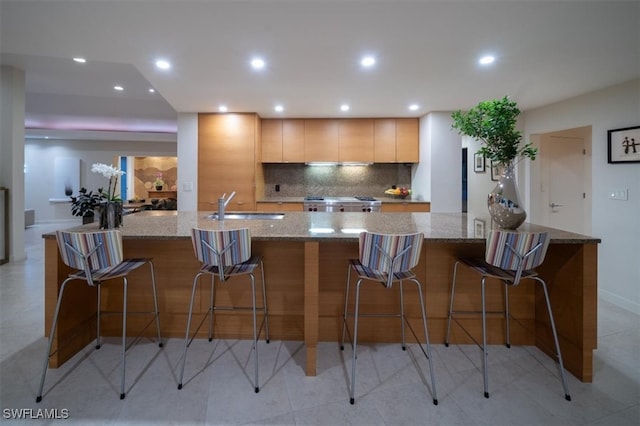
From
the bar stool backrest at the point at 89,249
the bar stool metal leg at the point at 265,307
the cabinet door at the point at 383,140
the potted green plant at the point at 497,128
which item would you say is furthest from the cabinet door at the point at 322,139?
the bar stool backrest at the point at 89,249

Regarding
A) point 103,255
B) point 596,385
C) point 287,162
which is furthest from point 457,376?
point 287,162

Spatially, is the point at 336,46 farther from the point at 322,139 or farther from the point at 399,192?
the point at 399,192

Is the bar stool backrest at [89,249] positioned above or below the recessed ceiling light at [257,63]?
below

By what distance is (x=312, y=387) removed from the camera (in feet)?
5.73

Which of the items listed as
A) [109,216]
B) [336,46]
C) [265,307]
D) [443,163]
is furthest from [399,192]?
[109,216]

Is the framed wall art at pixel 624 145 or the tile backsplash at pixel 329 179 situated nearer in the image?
the framed wall art at pixel 624 145

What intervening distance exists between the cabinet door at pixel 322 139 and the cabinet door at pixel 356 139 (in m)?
0.09

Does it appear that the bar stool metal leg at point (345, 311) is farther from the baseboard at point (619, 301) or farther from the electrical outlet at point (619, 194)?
the electrical outlet at point (619, 194)

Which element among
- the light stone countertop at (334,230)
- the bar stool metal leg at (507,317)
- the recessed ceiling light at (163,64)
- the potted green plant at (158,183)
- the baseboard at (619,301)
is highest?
the recessed ceiling light at (163,64)

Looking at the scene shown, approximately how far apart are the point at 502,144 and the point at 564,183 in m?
3.11

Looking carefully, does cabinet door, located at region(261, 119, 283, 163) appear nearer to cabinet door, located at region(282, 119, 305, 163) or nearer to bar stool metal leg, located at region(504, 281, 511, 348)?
cabinet door, located at region(282, 119, 305, 163)

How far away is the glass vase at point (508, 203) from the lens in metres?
1.95

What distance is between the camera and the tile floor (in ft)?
5.03

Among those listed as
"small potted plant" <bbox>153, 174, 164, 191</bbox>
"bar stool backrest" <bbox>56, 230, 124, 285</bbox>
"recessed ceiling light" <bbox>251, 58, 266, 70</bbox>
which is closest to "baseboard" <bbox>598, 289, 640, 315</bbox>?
"recessed ceiling light" <bbox>251, 58, 266, 70</bbox>
